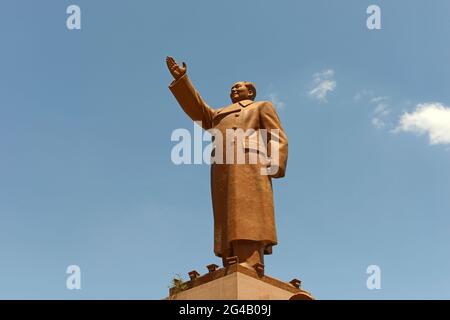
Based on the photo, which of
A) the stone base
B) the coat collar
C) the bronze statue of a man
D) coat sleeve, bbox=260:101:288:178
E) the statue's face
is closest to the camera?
the stone base

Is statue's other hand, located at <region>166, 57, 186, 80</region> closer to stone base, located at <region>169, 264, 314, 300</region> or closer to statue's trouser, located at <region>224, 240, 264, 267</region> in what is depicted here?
statue's trouser, located at <region>224, 240, 264, 267</region>

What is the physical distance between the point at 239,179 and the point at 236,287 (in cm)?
205

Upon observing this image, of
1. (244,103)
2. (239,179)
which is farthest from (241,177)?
(244,103)

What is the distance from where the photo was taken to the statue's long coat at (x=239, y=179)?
1045 centimetres

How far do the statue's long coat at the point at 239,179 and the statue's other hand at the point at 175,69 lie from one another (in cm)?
9

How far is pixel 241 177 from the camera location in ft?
35.2

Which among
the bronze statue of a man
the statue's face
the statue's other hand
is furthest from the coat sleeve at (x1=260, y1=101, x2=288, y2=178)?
the statue's other hand

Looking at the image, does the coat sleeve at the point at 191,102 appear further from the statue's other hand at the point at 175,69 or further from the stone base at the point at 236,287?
the stone base at the point at 236,287

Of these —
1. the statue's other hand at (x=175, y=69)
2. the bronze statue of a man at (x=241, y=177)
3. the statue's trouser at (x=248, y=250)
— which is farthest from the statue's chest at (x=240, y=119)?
the statue's trouser at (x=248, y=250)

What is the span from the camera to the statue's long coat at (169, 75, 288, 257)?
1045 cm
